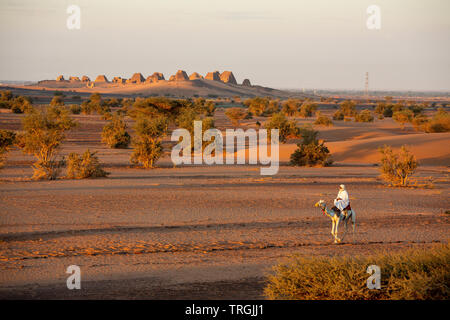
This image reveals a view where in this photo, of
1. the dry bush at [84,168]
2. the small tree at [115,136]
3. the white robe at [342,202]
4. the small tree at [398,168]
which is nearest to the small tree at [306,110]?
the small tree at [115,136]

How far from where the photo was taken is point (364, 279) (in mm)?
7273

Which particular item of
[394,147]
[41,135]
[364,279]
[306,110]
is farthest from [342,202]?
[306,110]

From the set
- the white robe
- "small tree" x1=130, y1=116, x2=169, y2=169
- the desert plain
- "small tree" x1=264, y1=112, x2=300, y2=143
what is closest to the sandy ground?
the desert plain

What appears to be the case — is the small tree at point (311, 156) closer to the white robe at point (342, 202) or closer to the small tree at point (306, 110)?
the white robe at point (342, 202)

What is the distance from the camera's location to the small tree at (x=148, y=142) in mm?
27859

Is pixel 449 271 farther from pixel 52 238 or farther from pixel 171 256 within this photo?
pixel 52 238

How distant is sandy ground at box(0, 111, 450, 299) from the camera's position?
918 cm

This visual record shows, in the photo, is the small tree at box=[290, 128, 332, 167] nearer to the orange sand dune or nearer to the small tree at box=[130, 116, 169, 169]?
the orange sand dune

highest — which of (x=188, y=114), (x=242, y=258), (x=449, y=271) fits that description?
(x=188, y=114)

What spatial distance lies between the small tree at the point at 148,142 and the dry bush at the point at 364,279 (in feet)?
67.4

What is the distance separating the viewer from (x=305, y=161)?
98.8 ft
